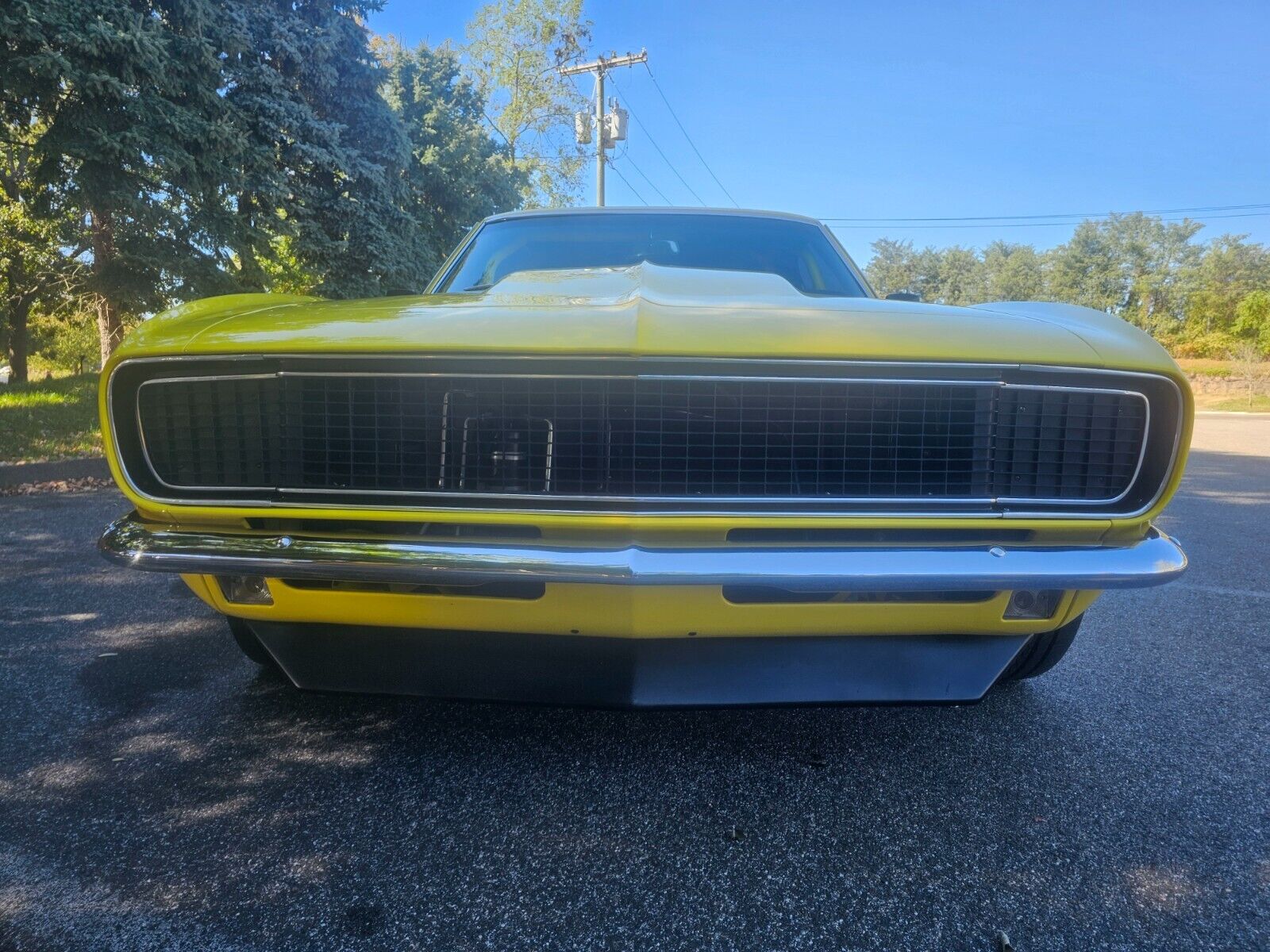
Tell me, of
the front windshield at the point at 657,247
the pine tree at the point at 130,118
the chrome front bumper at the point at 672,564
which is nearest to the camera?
the chrome front bumper at the point at 672,564

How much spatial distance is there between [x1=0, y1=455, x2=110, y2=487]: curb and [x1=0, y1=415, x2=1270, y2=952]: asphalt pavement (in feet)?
15.5

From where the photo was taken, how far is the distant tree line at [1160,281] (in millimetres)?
43647

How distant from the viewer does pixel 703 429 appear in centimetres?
161

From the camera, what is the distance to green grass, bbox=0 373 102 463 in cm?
728

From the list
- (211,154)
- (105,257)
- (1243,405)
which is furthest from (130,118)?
(1243,405)

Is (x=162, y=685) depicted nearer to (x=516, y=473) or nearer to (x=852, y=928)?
(x=516, y=473)

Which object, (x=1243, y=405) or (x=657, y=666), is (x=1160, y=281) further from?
(x=657, y=666)

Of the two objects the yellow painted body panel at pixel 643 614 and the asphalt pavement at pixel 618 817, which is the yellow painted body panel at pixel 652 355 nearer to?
the yellow painted body panel at pixel 643 614

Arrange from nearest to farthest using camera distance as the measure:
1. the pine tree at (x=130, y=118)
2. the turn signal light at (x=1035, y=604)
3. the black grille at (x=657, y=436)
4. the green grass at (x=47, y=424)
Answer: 1. the black grille at (x=657, y=436)
2. the turn signal light at (x=1035, y=604)
3. the pine tree at (x=130, y=118)
4. the green grass at (x=47, y=424)

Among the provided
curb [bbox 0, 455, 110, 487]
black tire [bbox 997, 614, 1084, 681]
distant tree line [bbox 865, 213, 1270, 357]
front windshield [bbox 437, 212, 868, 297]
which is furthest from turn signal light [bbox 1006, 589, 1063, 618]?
distant tree line [bbox 865, 213, 1270, 357]

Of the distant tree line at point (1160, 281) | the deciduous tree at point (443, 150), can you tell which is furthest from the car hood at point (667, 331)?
the distant tree line at point (1160, 281)

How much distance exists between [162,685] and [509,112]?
76.6ft

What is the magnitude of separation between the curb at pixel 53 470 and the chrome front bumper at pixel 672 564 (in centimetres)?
540

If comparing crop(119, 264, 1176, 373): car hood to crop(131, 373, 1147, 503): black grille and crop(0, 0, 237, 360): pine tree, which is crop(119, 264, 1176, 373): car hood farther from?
crop(0, 0, 237, 360): pine tree
